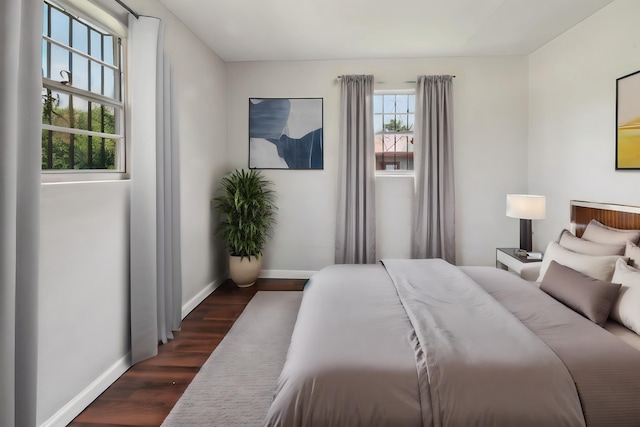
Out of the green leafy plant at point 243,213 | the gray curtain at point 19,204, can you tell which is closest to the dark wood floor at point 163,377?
the gray curtain at point 19,204

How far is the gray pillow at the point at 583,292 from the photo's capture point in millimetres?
1957

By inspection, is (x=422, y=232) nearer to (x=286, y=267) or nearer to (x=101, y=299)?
(x=286, y=267)

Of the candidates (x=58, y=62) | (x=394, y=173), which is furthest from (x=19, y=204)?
(x=394, y=173)

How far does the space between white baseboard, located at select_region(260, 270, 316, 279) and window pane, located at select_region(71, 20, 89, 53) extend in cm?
315

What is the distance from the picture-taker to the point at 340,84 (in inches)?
175

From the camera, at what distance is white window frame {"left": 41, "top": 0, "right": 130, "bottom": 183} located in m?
1.94

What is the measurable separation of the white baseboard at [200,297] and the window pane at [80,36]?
7.44 ft

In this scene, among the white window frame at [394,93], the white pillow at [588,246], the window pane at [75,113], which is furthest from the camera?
the white window frame at [394,93]

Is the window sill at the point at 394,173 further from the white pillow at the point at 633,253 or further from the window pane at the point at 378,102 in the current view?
the white pillow at the point at 633,253

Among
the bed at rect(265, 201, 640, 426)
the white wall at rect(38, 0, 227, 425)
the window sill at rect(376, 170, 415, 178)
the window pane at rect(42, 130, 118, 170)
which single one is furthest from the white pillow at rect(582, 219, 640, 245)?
the window pane at rect(42, 130, 118, 170)

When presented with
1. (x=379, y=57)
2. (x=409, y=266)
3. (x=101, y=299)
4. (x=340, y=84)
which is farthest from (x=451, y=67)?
(x=101, y=299)

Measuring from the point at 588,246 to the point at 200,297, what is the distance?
3514mm

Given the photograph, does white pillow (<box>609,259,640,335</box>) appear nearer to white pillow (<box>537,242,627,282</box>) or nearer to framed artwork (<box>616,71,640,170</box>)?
white pillow (<box>537,242,627,282</box>)

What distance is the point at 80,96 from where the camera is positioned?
2162mm
